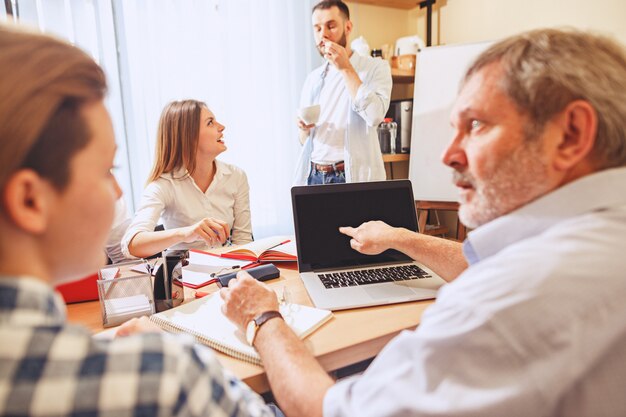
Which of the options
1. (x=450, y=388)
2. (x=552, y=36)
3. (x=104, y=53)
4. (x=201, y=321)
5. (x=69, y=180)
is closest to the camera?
(x=69, y=180)

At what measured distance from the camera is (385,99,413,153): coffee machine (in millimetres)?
3232

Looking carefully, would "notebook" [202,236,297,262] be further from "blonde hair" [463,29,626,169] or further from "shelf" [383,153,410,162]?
"shelf" [383,153,410,162]

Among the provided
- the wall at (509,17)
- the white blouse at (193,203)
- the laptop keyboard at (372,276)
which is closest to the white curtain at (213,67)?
the white blouse at (193,203)

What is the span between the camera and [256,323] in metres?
0.83

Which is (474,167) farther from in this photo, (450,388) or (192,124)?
(192,124)

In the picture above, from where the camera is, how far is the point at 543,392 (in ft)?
1.64

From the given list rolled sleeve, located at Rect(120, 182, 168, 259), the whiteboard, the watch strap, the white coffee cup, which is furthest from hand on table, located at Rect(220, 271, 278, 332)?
the whiteboard

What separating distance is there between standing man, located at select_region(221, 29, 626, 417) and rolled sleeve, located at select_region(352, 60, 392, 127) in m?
1.79

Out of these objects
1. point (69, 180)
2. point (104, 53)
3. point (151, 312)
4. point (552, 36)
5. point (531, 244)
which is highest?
point (104, 53)

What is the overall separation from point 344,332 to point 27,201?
65 centimetres

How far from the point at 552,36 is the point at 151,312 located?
956 mm

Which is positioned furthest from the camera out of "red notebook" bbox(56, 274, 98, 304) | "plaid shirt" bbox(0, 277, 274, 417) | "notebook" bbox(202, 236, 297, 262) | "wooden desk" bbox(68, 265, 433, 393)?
"notebook" bbox(202, 236, 297, 262)

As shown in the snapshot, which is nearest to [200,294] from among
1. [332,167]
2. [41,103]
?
[41,103]

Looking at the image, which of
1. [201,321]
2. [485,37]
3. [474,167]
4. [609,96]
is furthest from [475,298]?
[485,37]
